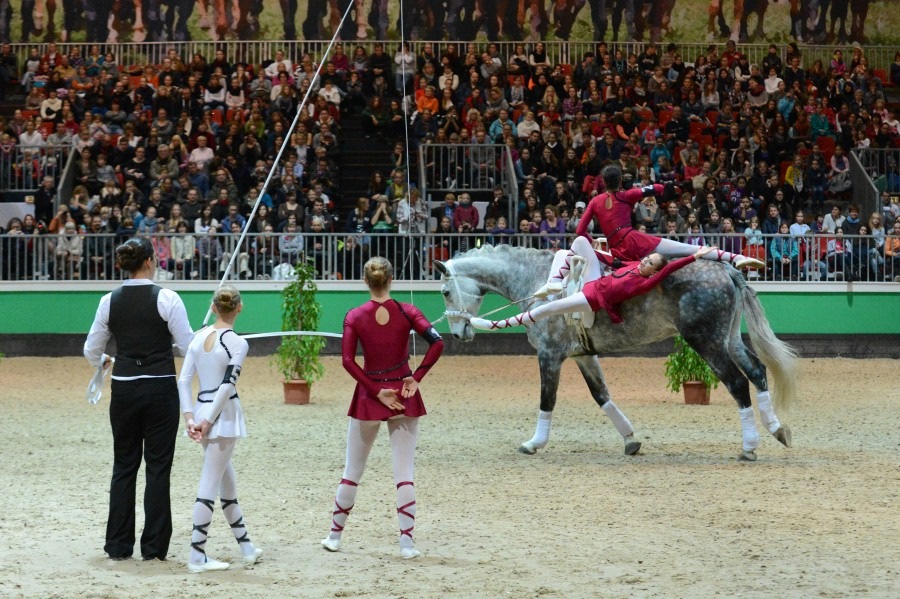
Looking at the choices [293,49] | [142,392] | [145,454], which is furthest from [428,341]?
[293,49]

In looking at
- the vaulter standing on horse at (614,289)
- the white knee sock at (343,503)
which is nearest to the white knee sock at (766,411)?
the vaulter standing on horse at (614,289)

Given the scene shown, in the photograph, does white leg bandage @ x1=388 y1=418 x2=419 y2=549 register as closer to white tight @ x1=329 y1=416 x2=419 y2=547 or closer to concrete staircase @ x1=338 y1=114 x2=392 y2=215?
white tight @ x1=329 y1=416 x2=419 y2=547

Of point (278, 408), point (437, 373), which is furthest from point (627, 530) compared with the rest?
point (437, 373)

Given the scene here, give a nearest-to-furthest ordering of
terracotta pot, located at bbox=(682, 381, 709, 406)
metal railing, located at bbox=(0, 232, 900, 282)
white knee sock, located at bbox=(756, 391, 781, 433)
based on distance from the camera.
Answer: white knee sock, located at bbox=(756, 391, 781, 433)
terracotta pot, located at bbox=(682, 381, 709, 406)
metal railing, located at bbox=(0, 232, 900, 282)

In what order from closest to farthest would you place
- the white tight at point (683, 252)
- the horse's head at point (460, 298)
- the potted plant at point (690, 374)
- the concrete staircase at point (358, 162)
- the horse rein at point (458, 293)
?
the white tight at point (683, 252), the horse rein at point (458, 293), the horse's head at point (460, 298), the potted plant at point (690, 374), the concrete staircase at point (358, 162)

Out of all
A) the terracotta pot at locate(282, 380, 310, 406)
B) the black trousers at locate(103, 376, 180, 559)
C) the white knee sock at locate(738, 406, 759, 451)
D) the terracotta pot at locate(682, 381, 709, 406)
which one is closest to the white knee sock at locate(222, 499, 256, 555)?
the black trousers at locate(103, 376, 180, 559)

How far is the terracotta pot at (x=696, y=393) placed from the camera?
15492 mm

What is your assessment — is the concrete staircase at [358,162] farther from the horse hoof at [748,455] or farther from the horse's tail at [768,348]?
the horse hoof at [748,455]

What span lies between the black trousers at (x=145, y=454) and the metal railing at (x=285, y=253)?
529 inches

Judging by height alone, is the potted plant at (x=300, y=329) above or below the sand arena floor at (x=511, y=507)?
above

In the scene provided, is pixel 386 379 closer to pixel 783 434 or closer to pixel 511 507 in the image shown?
pixel 511 507

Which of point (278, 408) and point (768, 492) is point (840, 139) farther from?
point (768, 492)

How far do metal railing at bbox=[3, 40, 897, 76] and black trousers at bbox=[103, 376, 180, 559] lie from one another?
2104 cm

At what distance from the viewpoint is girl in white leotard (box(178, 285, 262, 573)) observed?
698cm
